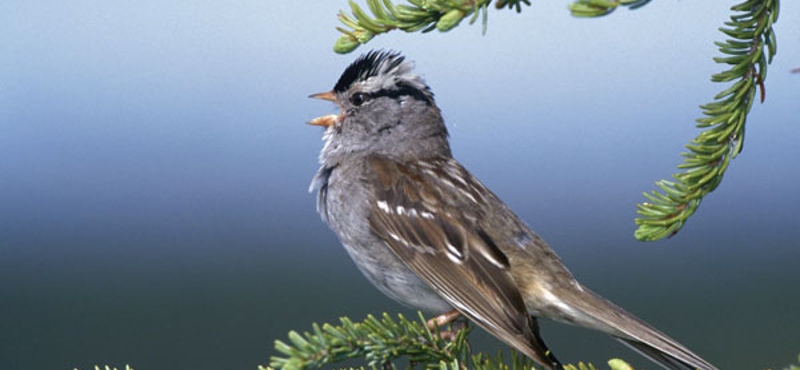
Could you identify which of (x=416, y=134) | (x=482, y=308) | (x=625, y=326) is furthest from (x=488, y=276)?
(x=416, y=134)

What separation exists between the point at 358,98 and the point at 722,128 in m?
1.21

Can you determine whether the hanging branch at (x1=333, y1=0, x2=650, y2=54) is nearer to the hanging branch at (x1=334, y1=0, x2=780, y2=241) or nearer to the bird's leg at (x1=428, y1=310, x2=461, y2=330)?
the hanging branch at (x1=334, y1=0, x2=780, y2=241)

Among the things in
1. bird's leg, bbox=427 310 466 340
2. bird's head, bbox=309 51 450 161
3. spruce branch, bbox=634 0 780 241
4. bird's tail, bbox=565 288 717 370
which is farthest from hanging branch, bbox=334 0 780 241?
bird's head, bbox=309 51 450 161

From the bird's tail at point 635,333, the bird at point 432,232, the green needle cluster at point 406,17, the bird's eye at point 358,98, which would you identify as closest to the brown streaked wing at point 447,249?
the bird at point 432,232

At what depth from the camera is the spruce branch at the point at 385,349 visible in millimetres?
1169

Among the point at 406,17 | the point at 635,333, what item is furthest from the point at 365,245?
the point at 406,17

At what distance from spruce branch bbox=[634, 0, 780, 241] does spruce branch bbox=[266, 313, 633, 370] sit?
13.9 inches

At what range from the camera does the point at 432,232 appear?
1882 mm

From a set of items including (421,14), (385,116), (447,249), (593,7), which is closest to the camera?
(593,7)

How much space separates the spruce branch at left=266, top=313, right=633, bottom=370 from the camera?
1.17m

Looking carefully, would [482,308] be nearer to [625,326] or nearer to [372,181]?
[625,326]

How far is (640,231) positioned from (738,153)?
0.25 m

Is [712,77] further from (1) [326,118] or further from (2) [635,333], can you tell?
(1) [326,118]

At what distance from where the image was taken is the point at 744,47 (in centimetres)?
127
